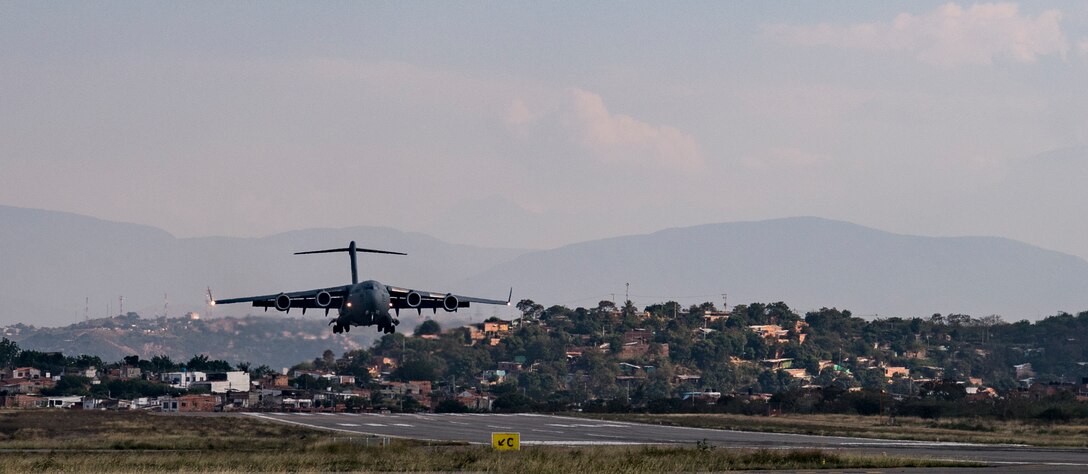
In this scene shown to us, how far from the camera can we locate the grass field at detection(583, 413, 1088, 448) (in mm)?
88306

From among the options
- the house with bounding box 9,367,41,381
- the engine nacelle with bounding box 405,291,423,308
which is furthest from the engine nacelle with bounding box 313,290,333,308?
the house with bounding box 9,367,41,381

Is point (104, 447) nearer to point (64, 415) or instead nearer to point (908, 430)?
point (64, 415)

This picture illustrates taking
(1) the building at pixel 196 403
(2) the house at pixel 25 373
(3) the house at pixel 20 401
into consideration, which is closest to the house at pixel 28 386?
(2) the house at pixel 25 373

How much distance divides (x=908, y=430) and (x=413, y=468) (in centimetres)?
5368

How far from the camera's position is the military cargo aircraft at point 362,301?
85.6 meters

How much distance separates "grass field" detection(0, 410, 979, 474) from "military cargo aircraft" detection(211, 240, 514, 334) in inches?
295

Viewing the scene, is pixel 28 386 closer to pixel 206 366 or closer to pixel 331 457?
pixel 206 366

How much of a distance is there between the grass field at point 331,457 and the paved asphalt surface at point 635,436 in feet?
22.1

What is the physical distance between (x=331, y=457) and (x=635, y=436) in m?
30.5

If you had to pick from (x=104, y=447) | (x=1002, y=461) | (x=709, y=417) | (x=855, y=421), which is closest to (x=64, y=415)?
(x=104, y=447)

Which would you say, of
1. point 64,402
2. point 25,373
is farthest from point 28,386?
point 25,373

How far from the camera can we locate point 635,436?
290 ft

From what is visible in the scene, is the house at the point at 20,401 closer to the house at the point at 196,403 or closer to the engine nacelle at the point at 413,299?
the house at the point at 196,403

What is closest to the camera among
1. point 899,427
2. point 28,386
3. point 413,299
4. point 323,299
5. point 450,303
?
point 323,299
